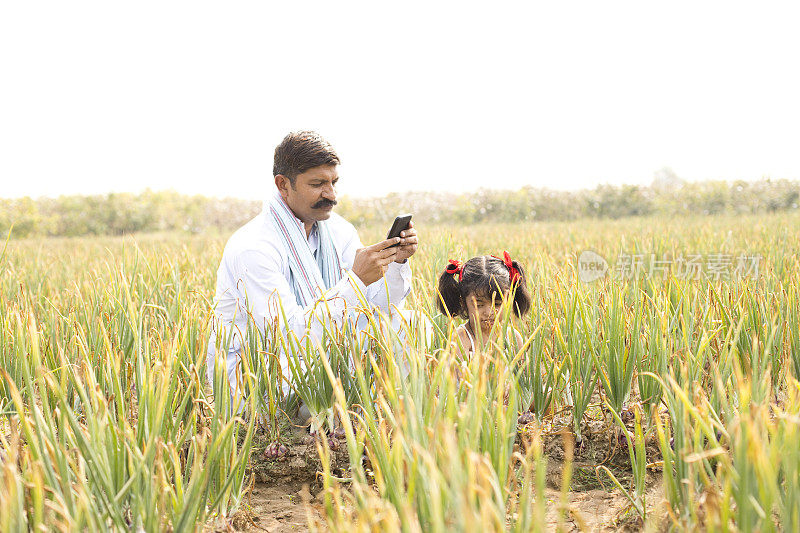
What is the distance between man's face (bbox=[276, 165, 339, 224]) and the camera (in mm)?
2586

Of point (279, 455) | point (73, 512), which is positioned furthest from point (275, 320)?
point (73, 512)

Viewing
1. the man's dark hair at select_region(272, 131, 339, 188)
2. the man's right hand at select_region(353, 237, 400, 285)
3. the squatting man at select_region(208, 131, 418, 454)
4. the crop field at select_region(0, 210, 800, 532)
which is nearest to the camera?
the crop field at select_region(0, 210, 800, 532)

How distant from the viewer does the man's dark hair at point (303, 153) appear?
8.32ft

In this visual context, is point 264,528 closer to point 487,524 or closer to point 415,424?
point 415,424

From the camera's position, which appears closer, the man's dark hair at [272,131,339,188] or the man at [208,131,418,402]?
the man at [208,131,418,402]

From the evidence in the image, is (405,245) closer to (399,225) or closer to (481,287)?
(399,225)

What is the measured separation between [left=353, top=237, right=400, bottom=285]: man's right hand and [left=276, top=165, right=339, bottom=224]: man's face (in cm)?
41

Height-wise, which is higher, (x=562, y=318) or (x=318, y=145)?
(x=318, y=145)

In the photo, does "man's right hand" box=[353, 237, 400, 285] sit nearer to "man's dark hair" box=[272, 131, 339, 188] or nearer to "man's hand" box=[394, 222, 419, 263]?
"man's hand" box=[394, 222, 419, 263]

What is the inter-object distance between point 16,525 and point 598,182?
20.5 metres

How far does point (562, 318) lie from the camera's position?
215 cm

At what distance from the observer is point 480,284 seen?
2350mm

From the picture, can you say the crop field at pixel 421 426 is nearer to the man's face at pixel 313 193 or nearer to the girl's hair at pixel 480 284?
the girl's hair at pixel 480 284

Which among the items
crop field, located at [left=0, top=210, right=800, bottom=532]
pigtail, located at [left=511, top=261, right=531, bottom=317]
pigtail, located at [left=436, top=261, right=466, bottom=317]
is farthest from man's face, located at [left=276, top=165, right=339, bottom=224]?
pigtail, located at [left=511, top=261, right=531, bottom=317]
